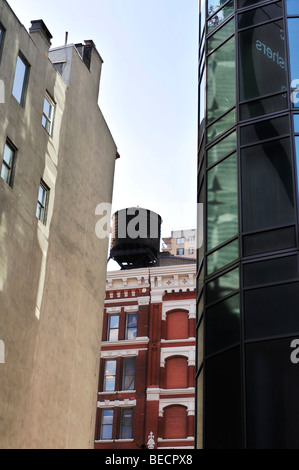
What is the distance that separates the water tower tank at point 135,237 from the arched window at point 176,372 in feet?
47.1

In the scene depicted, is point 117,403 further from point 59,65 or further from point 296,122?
point 296,122

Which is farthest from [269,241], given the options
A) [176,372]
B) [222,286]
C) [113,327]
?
[113,327]

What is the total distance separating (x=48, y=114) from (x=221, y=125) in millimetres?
12487

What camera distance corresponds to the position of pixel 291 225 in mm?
16531

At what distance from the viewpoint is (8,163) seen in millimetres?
25922

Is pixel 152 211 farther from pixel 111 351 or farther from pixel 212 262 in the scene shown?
pixel 212 262

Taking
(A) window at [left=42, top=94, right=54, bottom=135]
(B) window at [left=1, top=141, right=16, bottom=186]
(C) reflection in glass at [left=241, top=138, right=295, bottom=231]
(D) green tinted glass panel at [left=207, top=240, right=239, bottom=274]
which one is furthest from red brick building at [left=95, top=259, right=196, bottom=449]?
(C) reflection in glass at [left=241, top=138, right=295, bottom=231]

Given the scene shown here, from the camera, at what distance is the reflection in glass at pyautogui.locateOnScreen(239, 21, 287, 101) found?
18766 mm

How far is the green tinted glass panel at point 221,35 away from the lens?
816 inches

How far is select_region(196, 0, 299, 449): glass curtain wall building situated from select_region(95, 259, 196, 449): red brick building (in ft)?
94.2

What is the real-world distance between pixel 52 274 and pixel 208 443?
1409 cm

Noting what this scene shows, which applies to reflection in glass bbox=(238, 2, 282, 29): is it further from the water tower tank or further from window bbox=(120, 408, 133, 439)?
the water tower tank

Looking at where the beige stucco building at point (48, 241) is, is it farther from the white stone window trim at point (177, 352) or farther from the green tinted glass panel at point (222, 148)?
the white stone window trim at point (177, 352)
